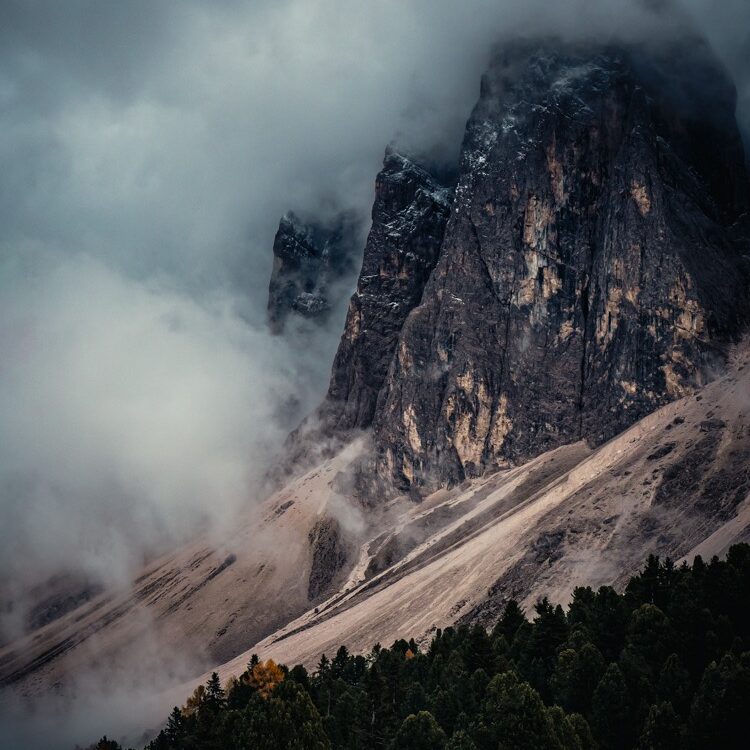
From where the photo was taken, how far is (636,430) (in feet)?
622

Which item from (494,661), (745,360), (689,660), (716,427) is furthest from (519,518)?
(689,660)

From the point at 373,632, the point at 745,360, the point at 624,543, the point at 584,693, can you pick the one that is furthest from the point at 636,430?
the point at 584,693

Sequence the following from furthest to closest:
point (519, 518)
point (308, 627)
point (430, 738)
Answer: point (308, 627) < point (519, 518) < point (430, 738)

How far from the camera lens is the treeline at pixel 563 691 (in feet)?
176

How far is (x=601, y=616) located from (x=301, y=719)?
27.1 metres

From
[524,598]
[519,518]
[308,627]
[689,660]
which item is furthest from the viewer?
[308,627]

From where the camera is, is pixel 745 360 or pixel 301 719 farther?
pixel 745 360

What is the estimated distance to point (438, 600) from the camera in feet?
534

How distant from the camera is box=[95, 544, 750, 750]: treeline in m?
53.7

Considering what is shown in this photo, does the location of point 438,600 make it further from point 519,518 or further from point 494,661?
Result: point 494,661

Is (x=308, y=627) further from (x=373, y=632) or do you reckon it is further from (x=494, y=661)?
(x=494, y=661)

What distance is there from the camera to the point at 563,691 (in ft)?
220

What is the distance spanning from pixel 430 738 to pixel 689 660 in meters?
18.6

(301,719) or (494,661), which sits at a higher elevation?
(301,719)
